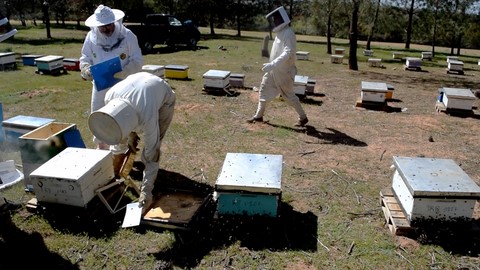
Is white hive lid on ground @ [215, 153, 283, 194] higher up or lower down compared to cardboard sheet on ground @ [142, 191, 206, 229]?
higher up

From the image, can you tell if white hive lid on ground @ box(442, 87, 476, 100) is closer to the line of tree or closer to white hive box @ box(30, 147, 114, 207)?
the line of tree

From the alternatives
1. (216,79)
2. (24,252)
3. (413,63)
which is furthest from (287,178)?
(413,63)

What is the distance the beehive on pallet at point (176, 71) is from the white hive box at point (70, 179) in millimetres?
7333

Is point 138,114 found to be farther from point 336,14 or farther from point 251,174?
point 336,14

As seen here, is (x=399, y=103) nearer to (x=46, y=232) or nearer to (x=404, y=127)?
(x=404, y=127)

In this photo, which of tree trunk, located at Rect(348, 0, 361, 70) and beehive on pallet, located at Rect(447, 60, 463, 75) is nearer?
tree trunk, located at Rect(348, 0, 361, 70)

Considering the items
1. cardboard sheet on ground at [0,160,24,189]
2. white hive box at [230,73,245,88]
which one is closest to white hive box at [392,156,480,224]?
cardboard sheet on ground at [0,160,24,189]

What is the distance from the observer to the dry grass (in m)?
3.46

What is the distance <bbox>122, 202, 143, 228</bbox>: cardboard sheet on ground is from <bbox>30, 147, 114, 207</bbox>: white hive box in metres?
0.44

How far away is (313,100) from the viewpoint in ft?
30.9

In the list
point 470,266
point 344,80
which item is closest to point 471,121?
point 344,80

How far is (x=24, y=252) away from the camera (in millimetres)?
3434

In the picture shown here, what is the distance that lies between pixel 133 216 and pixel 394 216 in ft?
8.34

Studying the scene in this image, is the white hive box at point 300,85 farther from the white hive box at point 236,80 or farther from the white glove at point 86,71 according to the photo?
the white glove at point 86,71
